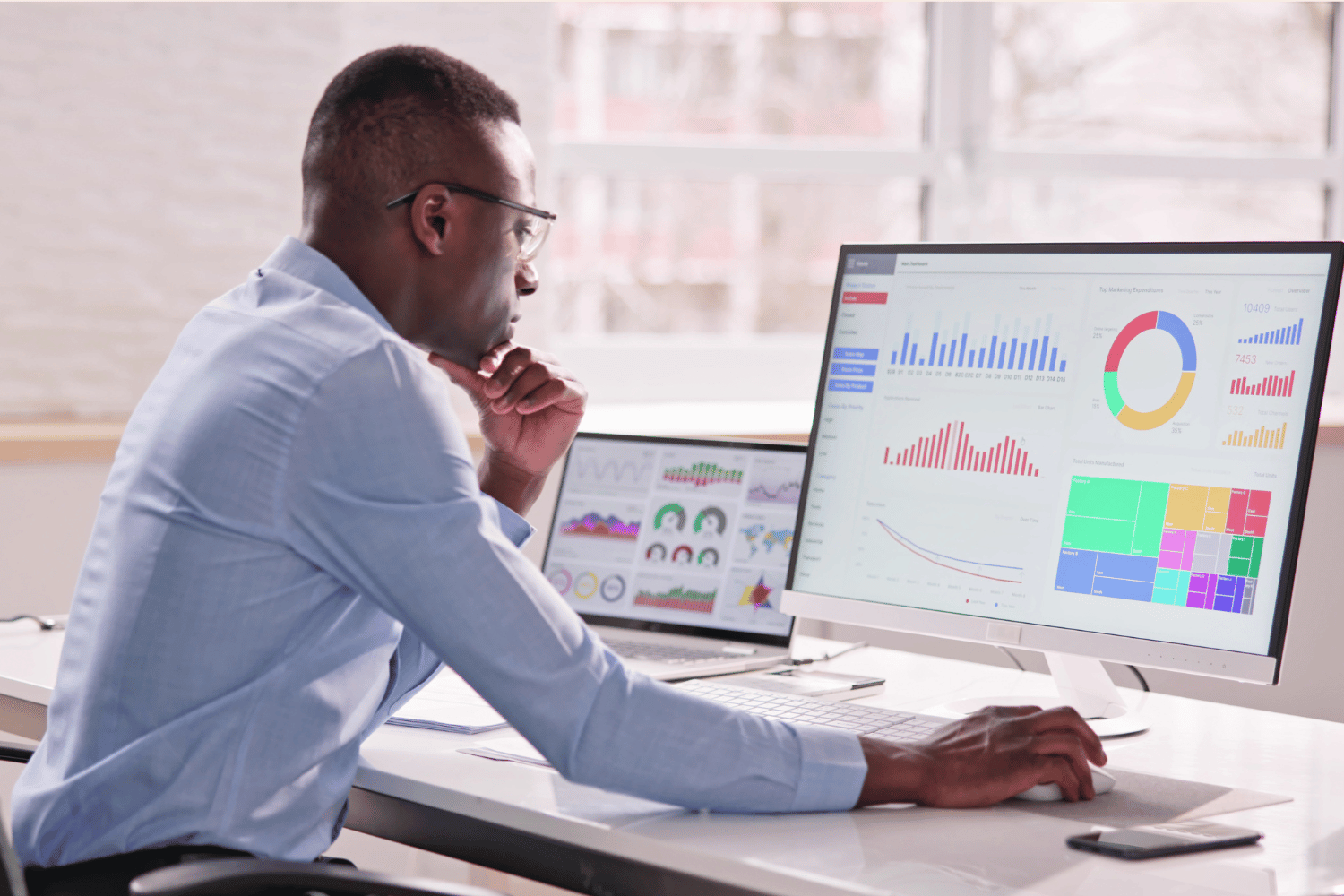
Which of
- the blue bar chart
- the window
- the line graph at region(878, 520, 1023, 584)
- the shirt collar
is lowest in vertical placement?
the line graph at region(878, 520, 1023, 584)

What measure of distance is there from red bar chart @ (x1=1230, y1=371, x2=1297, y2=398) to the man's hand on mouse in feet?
1.25

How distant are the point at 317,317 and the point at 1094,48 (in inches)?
137

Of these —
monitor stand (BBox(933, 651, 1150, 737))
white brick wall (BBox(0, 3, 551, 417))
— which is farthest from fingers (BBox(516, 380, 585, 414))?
white brick wall (BBox(0, 3, 551, 417))

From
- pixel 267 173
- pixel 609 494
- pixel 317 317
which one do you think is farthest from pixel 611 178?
pixel 317 317

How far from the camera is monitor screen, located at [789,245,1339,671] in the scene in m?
1.29

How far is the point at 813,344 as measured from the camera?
3.84 m

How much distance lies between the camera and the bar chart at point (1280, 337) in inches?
50.9

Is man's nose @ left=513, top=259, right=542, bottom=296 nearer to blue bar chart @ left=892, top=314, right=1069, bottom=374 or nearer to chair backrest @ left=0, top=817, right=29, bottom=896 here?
blue bar chart @ left=892, top=314, right=1069, bottom=374

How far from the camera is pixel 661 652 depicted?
172 cm

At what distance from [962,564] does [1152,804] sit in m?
0.36

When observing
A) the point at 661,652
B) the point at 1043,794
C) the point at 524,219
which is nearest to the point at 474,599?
the point at 524,219

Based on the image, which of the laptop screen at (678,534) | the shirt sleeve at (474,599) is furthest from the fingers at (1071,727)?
the laptop screen at (678,534)

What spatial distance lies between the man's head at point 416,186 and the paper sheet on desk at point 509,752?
1.25 feet

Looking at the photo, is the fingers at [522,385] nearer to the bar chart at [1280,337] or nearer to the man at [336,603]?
the man at [336,603]
